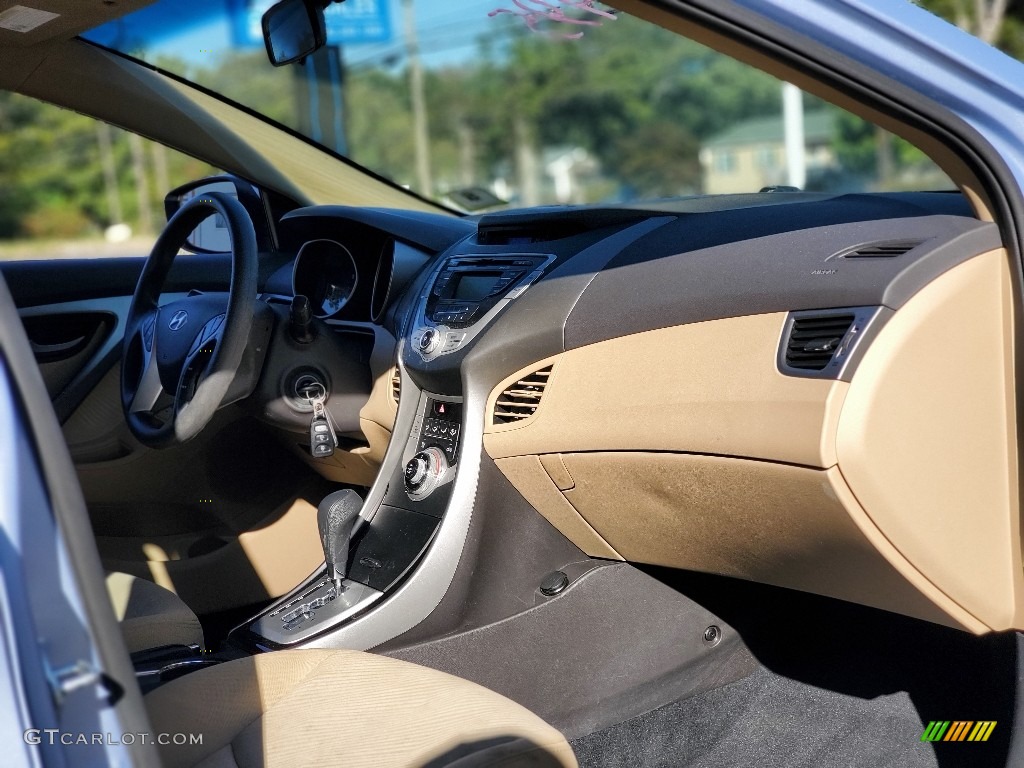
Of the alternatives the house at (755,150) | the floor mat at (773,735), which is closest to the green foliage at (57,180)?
the house at (755,150)

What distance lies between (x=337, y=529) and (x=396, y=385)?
36 centimetres

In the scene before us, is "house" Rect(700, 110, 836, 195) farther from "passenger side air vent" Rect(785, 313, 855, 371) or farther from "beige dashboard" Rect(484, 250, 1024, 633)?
"passenger side air vent" Rect(785, 313, 855, 371)

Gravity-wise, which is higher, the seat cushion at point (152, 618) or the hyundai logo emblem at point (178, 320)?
the hyundai logo emblem at point (178, 320)

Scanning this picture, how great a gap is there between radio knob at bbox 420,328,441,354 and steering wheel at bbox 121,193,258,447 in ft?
1.24

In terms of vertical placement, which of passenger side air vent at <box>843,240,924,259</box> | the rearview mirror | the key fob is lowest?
the key fob

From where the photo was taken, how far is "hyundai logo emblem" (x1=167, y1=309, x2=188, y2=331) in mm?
2594

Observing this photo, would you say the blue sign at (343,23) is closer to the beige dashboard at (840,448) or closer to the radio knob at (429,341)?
the radio knob at (429,341)

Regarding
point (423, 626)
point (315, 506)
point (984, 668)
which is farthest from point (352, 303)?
point (984, 668)

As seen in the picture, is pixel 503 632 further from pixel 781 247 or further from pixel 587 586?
pixel 781 247

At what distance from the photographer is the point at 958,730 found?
231cm

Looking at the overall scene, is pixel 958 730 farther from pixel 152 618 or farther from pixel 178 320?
pixel 178 320

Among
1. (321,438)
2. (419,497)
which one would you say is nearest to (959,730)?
(419,497)

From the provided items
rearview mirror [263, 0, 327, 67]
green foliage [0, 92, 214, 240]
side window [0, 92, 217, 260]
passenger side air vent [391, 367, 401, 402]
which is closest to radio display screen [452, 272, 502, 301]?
passenger side air vent [391, 367, 401, 402]

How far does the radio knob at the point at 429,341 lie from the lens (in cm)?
240
